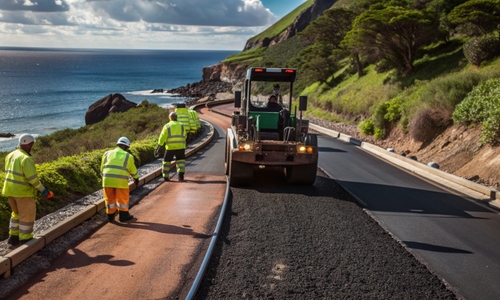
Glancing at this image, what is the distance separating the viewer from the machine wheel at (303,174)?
41.4 feet

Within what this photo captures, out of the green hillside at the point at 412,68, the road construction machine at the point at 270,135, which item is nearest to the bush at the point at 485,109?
the green hillside at the point at 412,68

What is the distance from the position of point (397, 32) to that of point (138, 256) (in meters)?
29.3

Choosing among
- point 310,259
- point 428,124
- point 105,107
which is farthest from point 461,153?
point 105,107

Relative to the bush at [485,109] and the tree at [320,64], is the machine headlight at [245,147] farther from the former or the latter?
the tree at [320,64]

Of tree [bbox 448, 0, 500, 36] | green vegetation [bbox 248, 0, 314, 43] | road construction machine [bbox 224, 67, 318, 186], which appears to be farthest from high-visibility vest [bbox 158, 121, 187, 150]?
green vegetation [bbox 248, 0, 314, 43]

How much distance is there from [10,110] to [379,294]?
258ft

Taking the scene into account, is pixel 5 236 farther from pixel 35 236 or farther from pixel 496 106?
pixel 496 106

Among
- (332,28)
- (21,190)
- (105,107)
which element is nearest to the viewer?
(21,190)

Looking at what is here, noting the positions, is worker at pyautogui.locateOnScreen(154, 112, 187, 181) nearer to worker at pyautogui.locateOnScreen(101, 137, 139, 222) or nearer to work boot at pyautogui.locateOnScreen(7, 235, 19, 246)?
worker at pyautogui.locateOnScreen(101, 137, 139, 222)

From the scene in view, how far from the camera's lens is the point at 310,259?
743cm

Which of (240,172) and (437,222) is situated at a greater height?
(240,172)

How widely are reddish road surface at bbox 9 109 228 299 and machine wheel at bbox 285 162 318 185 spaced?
8.01 ft

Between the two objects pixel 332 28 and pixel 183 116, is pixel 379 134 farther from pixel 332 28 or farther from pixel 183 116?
pixel 332 28

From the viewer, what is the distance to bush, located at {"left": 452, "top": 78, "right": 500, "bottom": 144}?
1511cm
